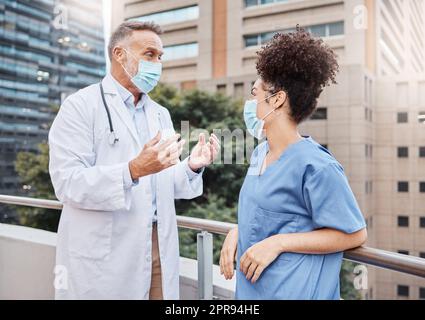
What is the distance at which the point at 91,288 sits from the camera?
1179mm

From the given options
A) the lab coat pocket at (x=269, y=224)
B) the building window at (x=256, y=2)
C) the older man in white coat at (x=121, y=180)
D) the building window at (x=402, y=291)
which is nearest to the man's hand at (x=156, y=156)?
the older man in white coat at (x=121, y=180)

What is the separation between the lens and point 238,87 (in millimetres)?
18359

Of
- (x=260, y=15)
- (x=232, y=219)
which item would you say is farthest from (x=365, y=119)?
(x=232, y=219)

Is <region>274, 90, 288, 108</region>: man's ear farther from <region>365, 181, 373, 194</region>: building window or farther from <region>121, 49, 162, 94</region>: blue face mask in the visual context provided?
<region>365, 181, 373, 194</region>: building window

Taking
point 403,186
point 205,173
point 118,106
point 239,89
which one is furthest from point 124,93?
point 403,186

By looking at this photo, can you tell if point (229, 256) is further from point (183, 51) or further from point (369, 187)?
point (369, 187)

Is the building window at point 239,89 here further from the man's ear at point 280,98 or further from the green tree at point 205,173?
the man's ear at point 280,98

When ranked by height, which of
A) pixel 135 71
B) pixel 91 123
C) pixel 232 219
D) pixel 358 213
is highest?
pixel 135 71

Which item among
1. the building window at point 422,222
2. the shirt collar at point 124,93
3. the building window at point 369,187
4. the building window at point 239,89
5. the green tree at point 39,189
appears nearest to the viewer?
the shirt collar at point 124,93

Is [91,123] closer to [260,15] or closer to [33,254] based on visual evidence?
[33,254]

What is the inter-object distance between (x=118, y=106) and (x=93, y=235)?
0.38m

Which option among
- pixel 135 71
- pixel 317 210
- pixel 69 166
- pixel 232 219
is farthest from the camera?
pixel 232 219

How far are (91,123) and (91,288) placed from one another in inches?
18.4

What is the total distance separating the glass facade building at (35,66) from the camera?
1016 cm
